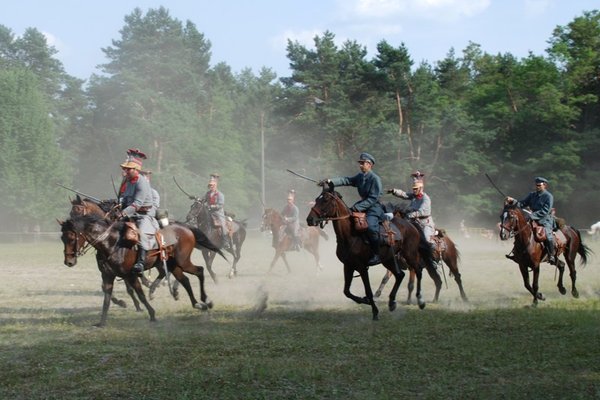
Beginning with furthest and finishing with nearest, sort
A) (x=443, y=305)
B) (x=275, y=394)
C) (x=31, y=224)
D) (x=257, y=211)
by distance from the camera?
(x=257, y=211)
(x=31, y=224)
(x=443, y=305)
(x=275, y=394)

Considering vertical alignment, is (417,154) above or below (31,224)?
above

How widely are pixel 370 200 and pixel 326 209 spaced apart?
1.12 metres

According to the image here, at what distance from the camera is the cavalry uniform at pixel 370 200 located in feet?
51.3

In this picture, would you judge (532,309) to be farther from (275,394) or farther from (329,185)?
(275,394)

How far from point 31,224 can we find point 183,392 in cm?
6768

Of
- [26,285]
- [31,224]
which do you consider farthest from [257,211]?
[26,285]

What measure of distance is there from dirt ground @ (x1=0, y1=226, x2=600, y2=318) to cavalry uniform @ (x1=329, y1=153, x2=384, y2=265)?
244cm

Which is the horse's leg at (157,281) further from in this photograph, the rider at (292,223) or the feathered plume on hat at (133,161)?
the rider at (292,223)

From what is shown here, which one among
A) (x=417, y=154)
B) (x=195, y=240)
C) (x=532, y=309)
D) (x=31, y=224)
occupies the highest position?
(x=417, y=154)

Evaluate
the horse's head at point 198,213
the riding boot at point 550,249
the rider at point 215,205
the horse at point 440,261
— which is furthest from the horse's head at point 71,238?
the riding boot at point 550,249

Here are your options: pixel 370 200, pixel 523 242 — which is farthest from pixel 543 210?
pixel 370 200

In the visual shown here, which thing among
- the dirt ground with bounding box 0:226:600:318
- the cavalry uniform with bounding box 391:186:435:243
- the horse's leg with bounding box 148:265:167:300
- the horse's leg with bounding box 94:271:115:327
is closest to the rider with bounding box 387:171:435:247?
the cavalry uniform with bounding box 391:186:435:243

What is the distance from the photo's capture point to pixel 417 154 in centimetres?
6775

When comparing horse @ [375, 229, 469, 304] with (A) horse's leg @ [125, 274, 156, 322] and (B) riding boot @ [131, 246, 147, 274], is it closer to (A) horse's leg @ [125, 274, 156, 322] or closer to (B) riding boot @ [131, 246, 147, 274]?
(A) horse's leg @ [125, 274, 156, 322]
